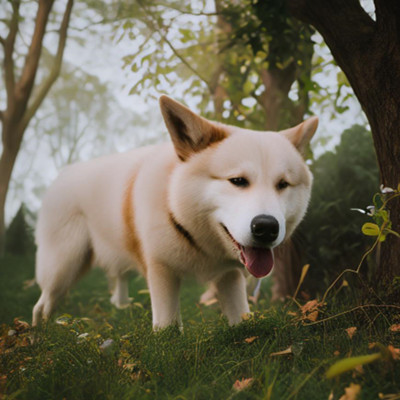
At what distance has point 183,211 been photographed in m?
2.45

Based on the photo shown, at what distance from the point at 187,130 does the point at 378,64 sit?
3.81 ft

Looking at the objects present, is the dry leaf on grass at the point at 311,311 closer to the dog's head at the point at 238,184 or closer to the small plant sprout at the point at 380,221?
the dog's head at the point at 238,184

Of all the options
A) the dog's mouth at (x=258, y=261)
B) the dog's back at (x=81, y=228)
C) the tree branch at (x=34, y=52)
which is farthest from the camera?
the tree branch at (x=34, y=52)

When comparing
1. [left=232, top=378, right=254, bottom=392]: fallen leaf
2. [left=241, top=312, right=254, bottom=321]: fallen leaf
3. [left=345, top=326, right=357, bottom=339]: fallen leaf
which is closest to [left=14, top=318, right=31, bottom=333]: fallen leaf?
[left=241, top=312, right=254, bottom=321]: fallen leaf

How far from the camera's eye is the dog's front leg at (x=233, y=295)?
9.48 ft

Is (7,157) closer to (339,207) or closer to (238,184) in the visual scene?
(339,207)

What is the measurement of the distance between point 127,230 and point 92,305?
2759 millimetres

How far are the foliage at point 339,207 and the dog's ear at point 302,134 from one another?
1.90 meters

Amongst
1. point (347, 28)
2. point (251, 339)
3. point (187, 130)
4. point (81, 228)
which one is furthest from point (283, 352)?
point (81, 228)

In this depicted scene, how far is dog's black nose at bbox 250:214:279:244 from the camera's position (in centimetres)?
202

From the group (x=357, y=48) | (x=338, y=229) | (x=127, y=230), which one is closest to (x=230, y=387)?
(x=127, y=230)

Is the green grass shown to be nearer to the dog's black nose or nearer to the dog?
the dog

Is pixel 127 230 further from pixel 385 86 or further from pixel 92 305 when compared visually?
pixel 92 305

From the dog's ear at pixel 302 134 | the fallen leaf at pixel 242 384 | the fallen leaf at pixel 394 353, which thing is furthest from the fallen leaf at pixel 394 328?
the dog's ear at pixel 302 134
